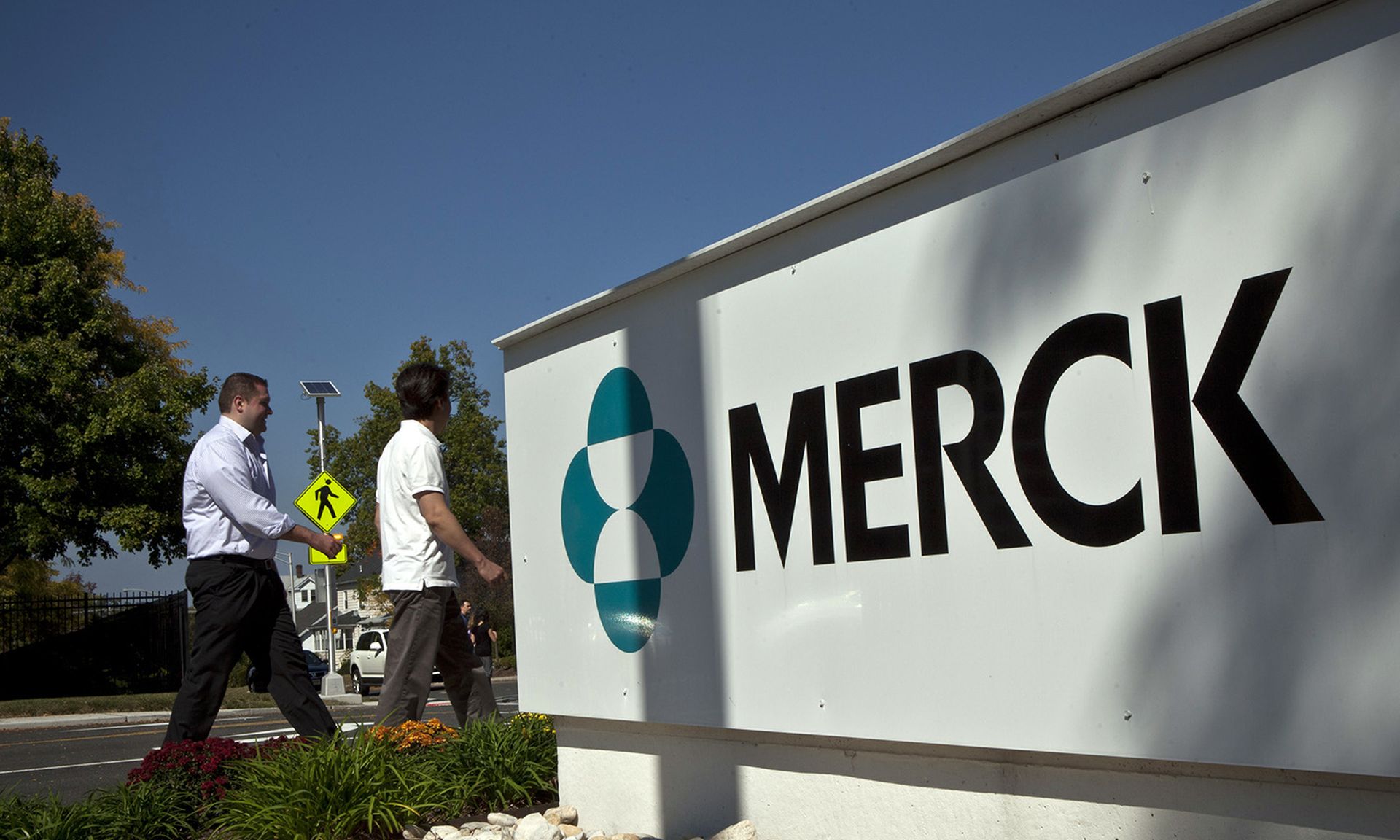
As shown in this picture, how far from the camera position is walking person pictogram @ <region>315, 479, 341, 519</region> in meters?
17.4

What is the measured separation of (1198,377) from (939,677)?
40.4 inches

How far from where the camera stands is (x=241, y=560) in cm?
525

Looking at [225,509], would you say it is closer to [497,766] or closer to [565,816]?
[497,766]

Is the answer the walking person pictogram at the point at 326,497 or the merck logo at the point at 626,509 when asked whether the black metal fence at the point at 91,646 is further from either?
the merck logo at the point at 626,509

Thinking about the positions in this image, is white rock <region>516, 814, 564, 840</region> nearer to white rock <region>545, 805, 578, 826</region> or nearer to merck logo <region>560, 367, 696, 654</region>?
white rock <region>545, 805, 578, 826</region>

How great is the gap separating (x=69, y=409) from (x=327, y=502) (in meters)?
8.36

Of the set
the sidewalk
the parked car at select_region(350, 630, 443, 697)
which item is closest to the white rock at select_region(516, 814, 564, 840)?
the sidewalk

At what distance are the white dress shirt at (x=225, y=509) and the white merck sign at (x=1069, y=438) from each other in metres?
2.01

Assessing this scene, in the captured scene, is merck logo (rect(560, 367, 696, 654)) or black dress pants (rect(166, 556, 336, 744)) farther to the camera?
black dress pants (rect(166, 556, 336, 744))

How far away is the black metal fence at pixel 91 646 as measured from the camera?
23.0 meters

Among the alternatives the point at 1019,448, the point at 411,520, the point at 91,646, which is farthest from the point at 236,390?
the point at 91,646

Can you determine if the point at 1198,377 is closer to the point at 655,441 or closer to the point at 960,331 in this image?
the point at 960,331

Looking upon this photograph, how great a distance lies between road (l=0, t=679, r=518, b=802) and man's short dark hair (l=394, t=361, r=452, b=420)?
1.34 meters

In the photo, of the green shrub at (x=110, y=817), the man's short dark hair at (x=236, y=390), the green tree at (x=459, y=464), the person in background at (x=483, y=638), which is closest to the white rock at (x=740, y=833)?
the green shrub at (x=110, y=817)
